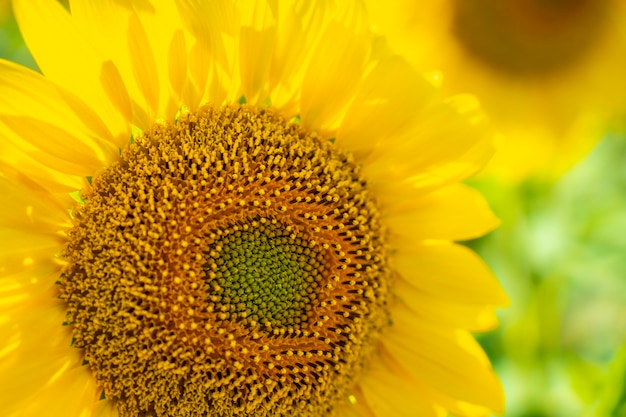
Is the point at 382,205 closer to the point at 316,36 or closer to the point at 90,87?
the point at 316,36

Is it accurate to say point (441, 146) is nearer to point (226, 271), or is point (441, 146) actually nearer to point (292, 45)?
point (292, 45)

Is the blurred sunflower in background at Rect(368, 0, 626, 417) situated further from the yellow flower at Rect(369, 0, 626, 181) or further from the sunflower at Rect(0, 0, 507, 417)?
the sunflower at Rect(0, 0, 507, 417)

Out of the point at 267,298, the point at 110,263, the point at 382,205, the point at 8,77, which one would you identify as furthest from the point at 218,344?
the point at 8,77

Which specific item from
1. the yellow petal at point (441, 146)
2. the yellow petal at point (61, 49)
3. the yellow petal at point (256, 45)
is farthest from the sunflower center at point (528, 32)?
the yellow petal at point (61, 49)

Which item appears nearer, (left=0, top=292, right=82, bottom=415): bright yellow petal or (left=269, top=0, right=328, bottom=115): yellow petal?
(left=0, top=292, right=82, bottom=415): bright yellow petal

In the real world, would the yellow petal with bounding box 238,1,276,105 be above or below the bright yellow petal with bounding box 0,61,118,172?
above

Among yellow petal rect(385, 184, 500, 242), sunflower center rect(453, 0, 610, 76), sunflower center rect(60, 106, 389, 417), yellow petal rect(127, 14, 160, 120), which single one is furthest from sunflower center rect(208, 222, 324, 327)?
sunflower center rect(453, 0, 610, 76)
